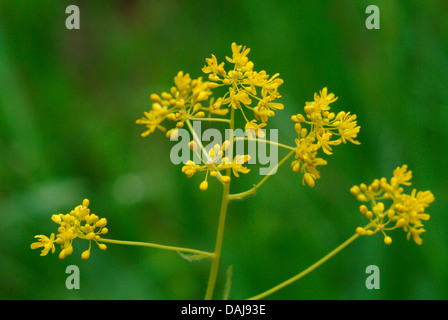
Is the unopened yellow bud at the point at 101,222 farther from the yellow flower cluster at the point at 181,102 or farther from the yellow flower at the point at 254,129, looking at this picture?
the yellow flower at the point at 254,129

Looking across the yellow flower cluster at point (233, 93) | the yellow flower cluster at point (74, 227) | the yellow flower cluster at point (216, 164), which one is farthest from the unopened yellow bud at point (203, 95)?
the yellow flower cluster at point (74, 227)

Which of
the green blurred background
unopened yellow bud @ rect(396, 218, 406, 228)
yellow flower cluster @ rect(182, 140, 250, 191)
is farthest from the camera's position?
the green blurred background

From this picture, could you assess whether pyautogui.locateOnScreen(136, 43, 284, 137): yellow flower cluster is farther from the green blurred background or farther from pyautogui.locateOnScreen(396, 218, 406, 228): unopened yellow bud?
the green blurred background

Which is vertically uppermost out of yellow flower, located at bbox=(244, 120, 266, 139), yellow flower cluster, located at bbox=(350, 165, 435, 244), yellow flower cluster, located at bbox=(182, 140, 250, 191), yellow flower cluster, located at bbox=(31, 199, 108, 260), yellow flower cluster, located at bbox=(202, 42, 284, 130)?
yellow flower cluster, located at bbox=(202, 42, 284, 130)

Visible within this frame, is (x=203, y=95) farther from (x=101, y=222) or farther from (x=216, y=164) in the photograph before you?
(x=101, y=222)

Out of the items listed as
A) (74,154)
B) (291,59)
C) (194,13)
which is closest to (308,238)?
(291,59)

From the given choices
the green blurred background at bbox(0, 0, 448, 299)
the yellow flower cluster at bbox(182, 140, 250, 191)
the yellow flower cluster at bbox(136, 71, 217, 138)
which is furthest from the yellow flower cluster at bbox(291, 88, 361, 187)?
the green blurred background at bbox(0, 0, 448, 299)
